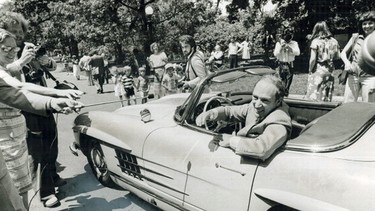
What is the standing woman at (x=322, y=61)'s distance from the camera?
256 inches

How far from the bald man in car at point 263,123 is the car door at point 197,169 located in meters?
0.10

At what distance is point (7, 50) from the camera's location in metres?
2.81

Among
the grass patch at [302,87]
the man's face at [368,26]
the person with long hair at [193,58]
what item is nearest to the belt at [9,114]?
the person with long hair at [193,58]

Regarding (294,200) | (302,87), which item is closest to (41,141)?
(294,200)

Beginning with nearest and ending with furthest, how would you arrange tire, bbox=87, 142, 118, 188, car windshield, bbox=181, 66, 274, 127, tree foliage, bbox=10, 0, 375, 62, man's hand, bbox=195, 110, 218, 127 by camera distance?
man's hand, bbox=195, 110, 218, 127, car windshield, bbox=181, 66, 274, 127, tire, bbox=87, 142, 118, 188, tree foliage, bbox=10, 0, 375, 62

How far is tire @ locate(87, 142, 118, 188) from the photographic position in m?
4.02

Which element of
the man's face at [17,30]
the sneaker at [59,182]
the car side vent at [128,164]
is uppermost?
the man's face at [17,30]

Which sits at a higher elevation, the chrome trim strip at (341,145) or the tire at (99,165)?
the chrome trim strip at (341,145)

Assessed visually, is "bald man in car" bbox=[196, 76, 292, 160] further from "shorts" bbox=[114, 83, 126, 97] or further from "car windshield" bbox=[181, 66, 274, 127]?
"shorts" bbox=[114, 83, 126, 97]

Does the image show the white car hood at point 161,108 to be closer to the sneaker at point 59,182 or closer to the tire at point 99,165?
the tire at point 99,165

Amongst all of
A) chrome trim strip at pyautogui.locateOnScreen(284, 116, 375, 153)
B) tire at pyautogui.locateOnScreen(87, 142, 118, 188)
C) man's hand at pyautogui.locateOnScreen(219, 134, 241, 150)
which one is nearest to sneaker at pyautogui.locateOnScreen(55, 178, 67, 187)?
tire at pyautogui.locateOnScreen(87, 142, 118, 188)

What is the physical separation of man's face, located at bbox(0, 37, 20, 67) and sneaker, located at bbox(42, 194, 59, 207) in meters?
1.63

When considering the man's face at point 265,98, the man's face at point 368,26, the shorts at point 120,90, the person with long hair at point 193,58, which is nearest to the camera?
the man's face at point 265,98

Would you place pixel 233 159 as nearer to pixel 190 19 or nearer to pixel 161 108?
pixel 161 108
